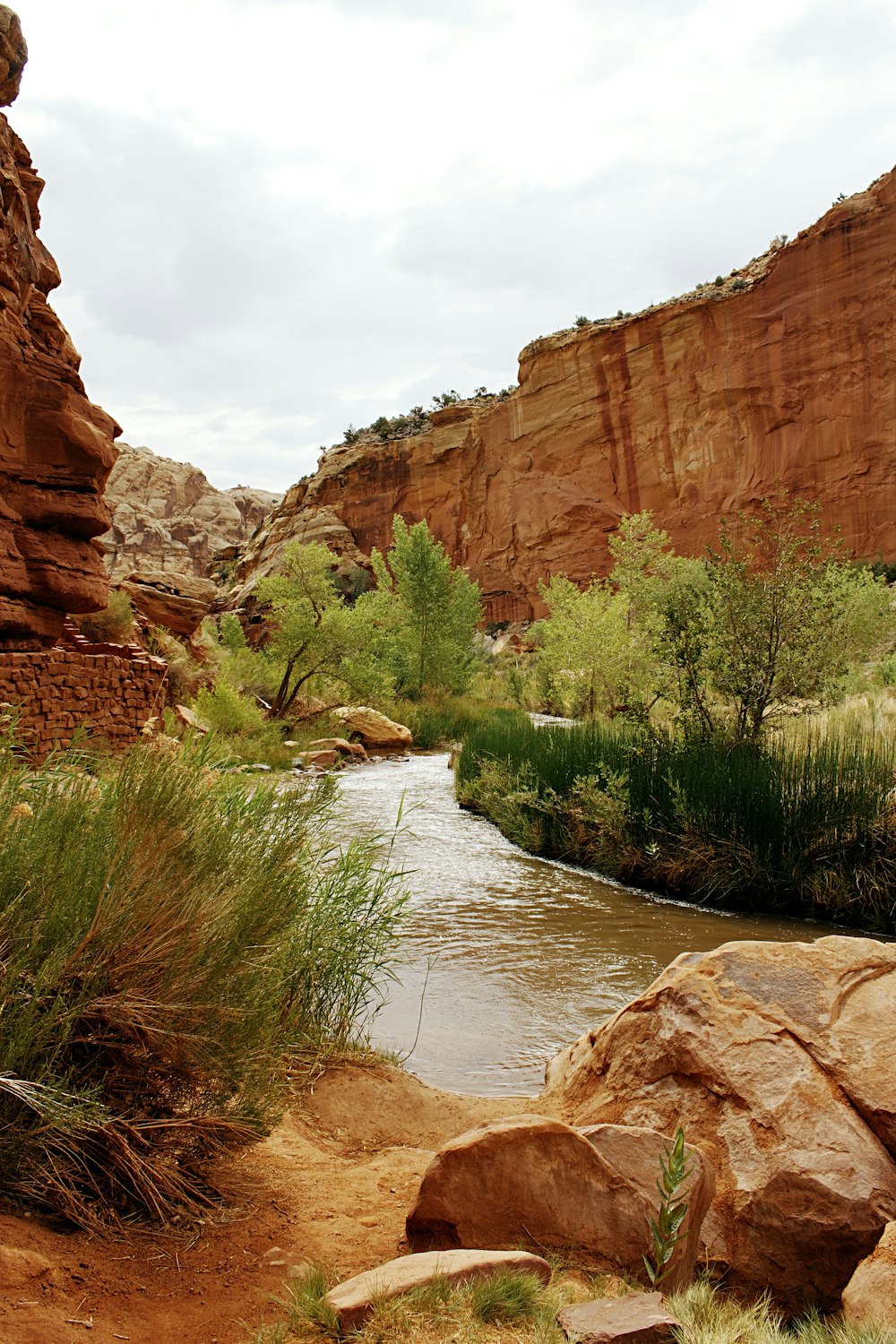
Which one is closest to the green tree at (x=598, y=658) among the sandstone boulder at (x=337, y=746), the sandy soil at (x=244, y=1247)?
the sandstone boulder at (x=337, y=746)

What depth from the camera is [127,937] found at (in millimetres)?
2285

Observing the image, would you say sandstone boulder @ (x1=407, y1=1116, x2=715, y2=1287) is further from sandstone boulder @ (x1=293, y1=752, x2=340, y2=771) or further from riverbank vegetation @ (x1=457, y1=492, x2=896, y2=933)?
sandstone boulder @ (x1=293, y1=752, x2=340, y2=771)

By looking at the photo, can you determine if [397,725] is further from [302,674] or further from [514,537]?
[514,537]

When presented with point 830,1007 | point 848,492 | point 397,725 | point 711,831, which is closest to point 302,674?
point 397,725

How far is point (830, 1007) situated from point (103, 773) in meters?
3.00

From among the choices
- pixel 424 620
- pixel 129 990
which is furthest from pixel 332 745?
pixel 129 990

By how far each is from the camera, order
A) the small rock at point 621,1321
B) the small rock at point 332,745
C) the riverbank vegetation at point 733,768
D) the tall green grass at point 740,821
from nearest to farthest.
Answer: the small rock at point 621,1321, the tall green grass at point 740,821, the riverbank vegetation at point 733,768, the small rock at point 332,745

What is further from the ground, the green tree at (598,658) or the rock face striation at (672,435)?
the rock face striation at (672,435)

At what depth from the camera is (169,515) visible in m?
83.7

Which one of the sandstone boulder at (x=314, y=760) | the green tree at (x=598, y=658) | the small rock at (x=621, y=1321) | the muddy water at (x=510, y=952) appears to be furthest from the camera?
the green tree at (x=598, y=658)

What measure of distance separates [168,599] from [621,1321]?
17870 mm

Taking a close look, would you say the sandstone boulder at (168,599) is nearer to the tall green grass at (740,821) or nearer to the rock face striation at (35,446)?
the rock face striation at (35,446)

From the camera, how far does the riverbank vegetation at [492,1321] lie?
168cm

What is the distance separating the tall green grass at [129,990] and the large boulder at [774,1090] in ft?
4.25
